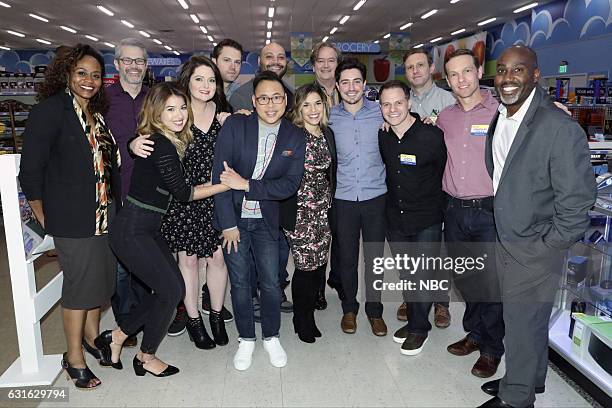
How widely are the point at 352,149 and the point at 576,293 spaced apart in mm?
1582

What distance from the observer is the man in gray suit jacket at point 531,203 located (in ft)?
6.28

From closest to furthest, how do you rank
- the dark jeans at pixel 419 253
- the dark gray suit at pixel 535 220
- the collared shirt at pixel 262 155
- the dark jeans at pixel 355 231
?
the dark gray suit at pixel 535 220
the collared shirt at pixel 262 155
the dark jeans at pixel 419 253
the dark jeans at pixel 355 231

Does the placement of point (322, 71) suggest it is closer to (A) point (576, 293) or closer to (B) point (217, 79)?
(B) point (217, 79)

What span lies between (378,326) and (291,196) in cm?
112

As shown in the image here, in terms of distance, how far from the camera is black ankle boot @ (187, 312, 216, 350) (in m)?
2.93

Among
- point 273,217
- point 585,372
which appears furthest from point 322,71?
point 585,372

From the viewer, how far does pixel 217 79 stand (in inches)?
109

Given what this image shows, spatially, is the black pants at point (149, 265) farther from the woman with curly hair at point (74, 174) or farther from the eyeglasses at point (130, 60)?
the eyeglasses at point (130, 60)

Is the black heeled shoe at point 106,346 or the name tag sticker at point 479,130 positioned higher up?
the name tag sticker at point 479,130

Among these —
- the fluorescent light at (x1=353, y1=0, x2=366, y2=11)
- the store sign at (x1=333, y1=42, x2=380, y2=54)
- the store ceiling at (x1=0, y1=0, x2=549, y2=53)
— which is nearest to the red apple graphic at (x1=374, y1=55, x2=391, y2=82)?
the store ceiling at (x1=0, y1=0, x2=549, y2=53)

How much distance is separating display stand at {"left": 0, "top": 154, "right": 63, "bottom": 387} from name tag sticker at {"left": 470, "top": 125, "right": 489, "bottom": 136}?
244 cm

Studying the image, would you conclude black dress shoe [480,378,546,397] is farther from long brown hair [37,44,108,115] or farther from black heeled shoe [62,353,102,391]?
long brown hair [37,44,108,115]

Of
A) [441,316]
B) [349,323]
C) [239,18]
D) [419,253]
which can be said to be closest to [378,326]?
[349,323]

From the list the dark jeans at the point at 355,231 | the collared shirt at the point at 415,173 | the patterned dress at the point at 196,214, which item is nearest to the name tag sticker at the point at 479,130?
the collared shirt at the point at 415,173
